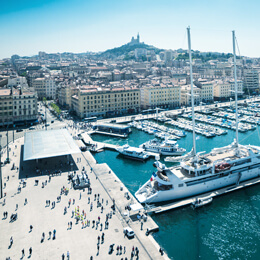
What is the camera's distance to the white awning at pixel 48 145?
49.7m

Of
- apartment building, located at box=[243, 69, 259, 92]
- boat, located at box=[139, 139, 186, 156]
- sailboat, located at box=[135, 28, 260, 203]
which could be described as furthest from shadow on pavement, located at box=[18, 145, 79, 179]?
apartment building, located at box=[243, 69, 259, 92]

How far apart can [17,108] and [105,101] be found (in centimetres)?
2835

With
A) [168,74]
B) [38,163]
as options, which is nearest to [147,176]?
[38,163]

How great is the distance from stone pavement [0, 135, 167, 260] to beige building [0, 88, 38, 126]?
39.5 m

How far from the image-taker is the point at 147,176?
167ft

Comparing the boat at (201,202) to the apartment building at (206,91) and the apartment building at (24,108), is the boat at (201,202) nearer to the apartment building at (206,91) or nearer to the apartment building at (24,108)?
the apartment building at (24,108)

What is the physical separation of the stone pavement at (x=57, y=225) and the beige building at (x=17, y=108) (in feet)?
130

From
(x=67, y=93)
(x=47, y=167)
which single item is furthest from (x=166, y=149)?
(x=67, y=93)

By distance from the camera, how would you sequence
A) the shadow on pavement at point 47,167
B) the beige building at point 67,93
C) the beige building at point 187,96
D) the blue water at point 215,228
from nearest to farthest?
the blue water at point 215,228 → the shadow on pavement at point 47,167 → the beige building at point 67,93 → the beige building at point 187,96

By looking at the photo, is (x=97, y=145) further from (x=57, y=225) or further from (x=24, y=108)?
(x=57, y=225)

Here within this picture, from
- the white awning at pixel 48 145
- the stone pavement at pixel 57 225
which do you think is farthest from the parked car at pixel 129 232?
the white awning at pixel 48 145

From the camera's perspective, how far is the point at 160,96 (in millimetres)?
110438

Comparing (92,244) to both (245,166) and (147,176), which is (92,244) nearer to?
(147,176)

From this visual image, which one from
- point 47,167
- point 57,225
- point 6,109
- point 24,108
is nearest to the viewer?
point 57,225
